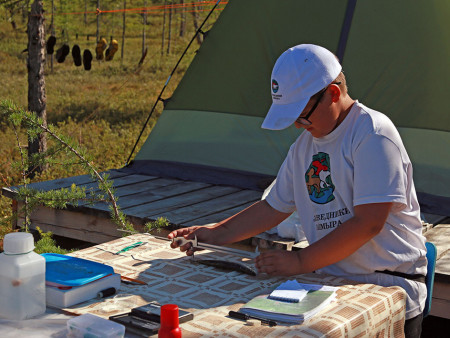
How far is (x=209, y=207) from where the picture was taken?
4703 mm

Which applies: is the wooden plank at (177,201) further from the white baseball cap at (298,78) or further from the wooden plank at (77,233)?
the white baseball cap at (298,78)

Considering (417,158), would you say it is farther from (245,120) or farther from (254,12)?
(254,12)

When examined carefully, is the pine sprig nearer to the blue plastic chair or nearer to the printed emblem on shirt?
the printed emblem on shirt

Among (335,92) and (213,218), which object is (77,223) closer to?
(213,218)

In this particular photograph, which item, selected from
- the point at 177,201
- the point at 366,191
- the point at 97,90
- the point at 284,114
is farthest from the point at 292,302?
the point at 97,90

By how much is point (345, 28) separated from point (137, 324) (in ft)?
13.0

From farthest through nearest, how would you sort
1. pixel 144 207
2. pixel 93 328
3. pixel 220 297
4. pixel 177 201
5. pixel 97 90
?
pixel 97 90, pixel 177 201, pixel 144 207, pixel 220 297, pixel 93 328

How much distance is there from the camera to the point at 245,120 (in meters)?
5.56

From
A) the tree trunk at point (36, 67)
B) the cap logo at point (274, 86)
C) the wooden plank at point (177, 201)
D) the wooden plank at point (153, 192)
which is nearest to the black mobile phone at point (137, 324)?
the cap logo at point (274, 86)

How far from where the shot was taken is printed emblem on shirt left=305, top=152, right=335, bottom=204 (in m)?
2.21

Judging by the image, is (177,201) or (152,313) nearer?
(152,313)

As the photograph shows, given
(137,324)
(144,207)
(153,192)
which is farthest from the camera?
(153,192)

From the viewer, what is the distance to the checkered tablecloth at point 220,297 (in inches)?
64.5

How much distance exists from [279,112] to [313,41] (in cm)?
332
